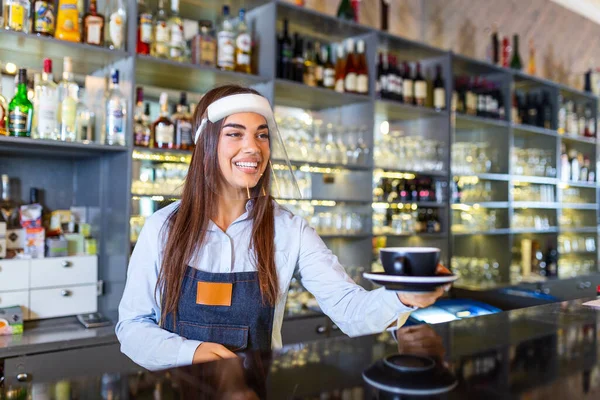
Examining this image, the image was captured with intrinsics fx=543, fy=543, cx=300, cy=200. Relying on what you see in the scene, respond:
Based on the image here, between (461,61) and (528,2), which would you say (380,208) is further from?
(528,2)

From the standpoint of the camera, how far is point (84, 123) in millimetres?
2361

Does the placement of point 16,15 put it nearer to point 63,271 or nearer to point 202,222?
point 63,271

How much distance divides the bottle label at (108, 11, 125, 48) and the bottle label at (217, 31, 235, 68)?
0.49m

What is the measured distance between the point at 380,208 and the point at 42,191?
199cm

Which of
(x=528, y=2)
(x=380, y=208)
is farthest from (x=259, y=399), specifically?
(x=528, y=2)

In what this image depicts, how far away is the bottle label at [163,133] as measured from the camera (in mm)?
2471

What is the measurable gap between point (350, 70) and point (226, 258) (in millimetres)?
2084

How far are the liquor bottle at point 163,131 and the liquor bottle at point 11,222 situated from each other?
667 mm

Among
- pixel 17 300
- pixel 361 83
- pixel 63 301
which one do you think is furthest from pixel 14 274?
pixel 361 83

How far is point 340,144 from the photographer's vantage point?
3.18m

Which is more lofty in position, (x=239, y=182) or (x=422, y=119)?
(x=422, y=119)

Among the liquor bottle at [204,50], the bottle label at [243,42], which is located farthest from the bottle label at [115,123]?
the bottle label at [243,42]

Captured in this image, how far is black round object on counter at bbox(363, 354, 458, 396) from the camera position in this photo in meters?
0.74

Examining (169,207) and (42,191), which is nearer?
(169,207)
